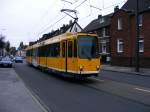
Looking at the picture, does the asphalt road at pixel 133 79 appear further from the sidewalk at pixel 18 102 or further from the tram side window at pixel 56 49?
the sidewalk at pixel 18 102

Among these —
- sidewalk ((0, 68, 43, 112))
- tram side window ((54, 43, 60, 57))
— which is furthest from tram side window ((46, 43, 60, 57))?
sidewalk ((0, 68, 43, 112))

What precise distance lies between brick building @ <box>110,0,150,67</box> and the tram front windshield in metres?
18.9

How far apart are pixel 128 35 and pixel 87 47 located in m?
25.6

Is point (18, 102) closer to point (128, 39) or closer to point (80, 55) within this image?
point (80, 55)

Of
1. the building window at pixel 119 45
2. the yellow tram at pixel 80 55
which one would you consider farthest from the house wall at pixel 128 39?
the yellow tram at pixel 80 55

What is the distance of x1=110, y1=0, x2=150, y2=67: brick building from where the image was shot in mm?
42875

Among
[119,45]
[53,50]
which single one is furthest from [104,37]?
[53,50]

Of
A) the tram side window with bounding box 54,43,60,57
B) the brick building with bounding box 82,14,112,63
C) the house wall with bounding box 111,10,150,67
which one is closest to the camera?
the tram side window with bounding box 54,43,60,57

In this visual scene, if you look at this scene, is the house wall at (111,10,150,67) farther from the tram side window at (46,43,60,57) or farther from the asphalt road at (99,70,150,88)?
the tram side window at (46,43,60,57)

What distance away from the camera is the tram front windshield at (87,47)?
2234cm

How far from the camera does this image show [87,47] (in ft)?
74.2

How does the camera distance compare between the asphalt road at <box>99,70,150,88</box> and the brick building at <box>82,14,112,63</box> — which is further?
the brick building at <box>82,14,112,63</box>

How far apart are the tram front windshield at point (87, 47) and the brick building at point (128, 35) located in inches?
743

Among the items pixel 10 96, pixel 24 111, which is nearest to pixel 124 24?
pixel 10 96
